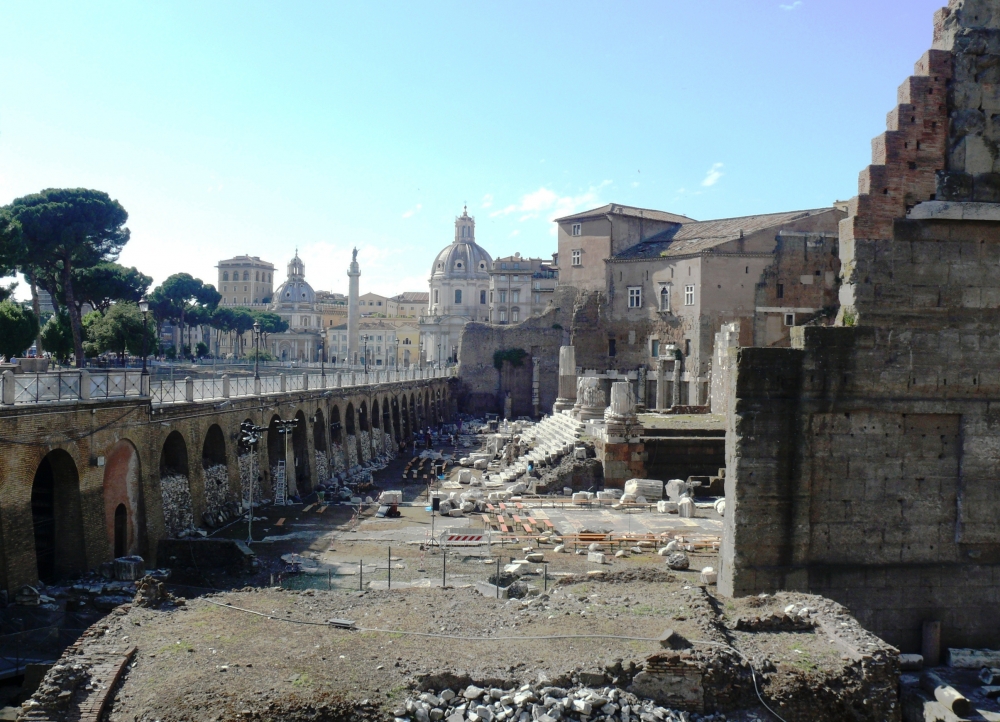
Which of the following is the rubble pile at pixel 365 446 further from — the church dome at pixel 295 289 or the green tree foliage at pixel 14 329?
the church dome at pixel 295 289

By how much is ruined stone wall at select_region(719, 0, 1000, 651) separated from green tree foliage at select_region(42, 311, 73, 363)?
4115 centimetres

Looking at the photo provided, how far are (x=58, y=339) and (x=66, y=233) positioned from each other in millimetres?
6185

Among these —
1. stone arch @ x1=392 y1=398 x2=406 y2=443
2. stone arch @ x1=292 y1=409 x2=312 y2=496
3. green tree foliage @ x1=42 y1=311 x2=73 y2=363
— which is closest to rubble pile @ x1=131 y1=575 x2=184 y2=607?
stone arch @ x1=292 y1=409 x2=312 y2=496

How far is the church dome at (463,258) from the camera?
117875 millimetres

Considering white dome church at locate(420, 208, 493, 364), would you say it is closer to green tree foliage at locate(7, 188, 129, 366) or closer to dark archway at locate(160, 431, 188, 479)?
green tree foliage at locate(7, 188, 129, 366)

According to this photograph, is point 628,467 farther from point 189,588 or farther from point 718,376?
point 189,588

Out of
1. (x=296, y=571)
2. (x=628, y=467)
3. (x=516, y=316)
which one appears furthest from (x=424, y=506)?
(x=516, y=316)

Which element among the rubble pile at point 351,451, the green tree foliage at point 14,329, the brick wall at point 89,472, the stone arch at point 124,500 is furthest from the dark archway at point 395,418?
the stone arch at point 124,500

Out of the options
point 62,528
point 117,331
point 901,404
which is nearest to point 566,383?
point 117,331

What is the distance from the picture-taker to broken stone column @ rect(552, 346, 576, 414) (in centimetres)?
4294

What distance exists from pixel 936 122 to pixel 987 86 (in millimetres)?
774

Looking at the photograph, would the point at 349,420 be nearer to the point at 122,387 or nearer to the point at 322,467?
the point at 322,467

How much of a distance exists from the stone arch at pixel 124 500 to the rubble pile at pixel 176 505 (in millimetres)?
977

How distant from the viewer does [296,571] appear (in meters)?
16.7
